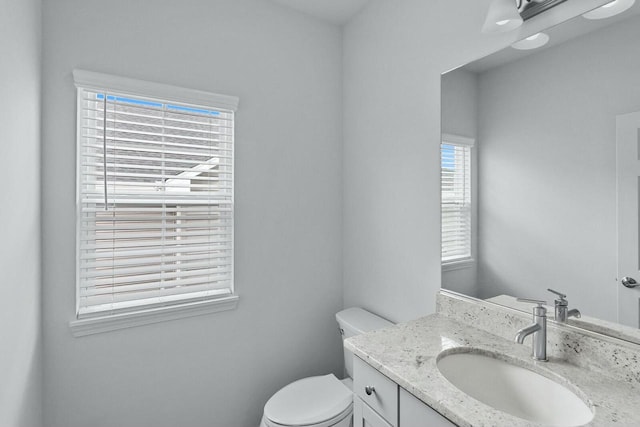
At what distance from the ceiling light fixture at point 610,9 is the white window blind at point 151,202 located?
5.16 ft

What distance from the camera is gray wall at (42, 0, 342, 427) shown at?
144 centimetres

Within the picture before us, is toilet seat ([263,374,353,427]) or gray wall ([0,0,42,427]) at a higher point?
gray wall ([0,0,42,427])

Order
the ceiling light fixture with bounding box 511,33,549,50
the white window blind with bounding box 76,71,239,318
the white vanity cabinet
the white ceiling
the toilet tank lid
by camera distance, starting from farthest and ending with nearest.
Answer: the white ceiling < the toilet tank lid < the white window blind with bounding box 76,71,239,318 < the ceiling light fixture with bounding box 511,33,549,50 < the white vanity cabinet

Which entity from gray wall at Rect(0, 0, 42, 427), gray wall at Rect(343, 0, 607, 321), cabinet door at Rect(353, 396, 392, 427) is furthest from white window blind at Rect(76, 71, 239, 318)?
cabinet door at Rect(353, 396, 392, 427)

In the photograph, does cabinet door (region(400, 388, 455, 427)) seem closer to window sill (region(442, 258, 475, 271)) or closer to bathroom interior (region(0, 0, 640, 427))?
bathroom interior (region(0, 0, 640, 427))

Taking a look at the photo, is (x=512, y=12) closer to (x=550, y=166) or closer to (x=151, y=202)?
(x=550, y=166)

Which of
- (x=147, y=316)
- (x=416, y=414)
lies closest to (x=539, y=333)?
(x=416, y=414)

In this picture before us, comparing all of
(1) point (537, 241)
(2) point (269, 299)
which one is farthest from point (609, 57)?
(2) point (269, 299)

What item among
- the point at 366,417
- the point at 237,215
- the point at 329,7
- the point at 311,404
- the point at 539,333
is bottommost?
the point at 311,404

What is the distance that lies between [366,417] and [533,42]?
1.44 metres

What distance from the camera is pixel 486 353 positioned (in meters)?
1.12

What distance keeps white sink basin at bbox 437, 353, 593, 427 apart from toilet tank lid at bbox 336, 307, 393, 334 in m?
0.68

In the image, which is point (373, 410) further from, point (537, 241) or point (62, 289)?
point (62, 289)

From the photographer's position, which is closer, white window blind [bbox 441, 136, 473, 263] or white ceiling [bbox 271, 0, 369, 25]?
white window blind [bbox 441, 136, 473, 263]
